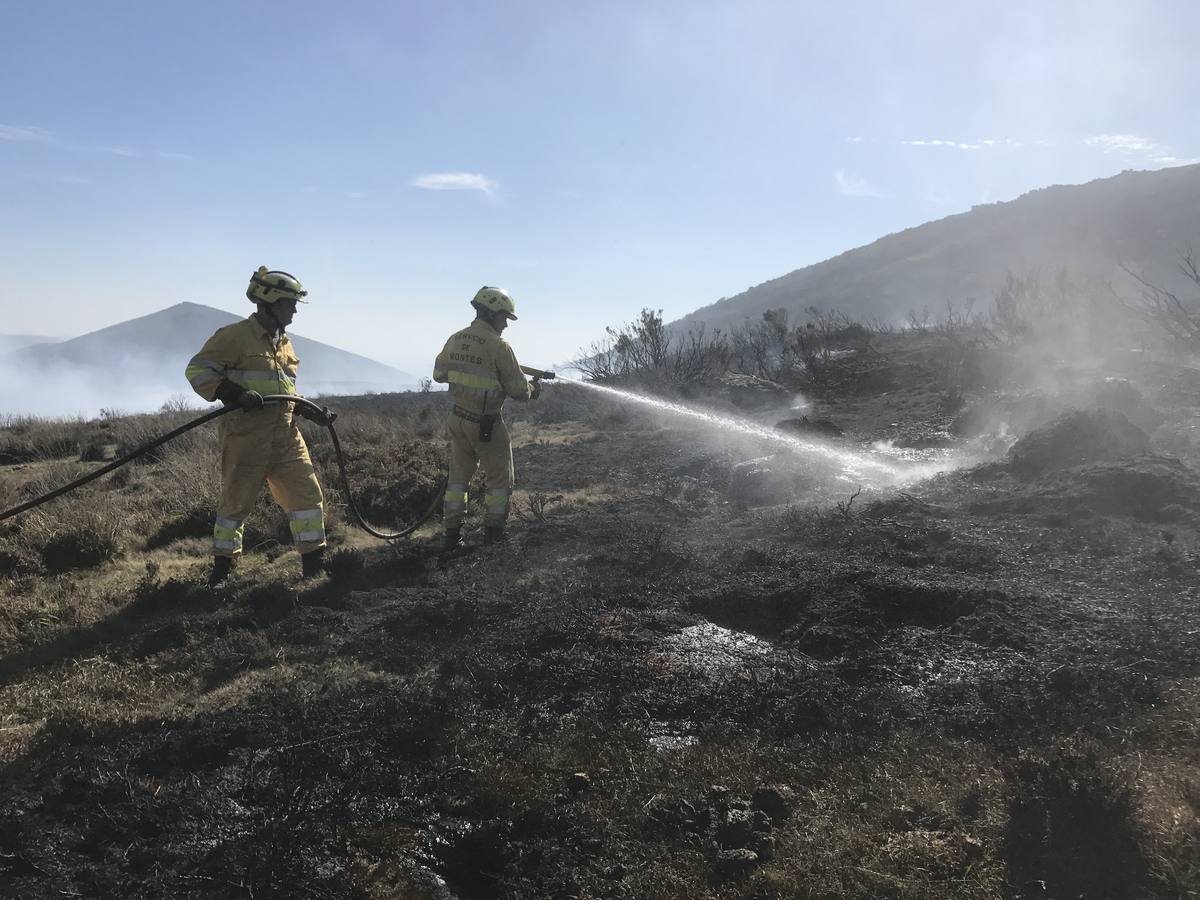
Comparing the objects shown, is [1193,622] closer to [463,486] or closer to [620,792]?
[620,792]

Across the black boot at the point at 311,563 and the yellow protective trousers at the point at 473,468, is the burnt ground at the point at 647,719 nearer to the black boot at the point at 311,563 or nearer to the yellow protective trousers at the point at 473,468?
the black boot at the point at 311,563

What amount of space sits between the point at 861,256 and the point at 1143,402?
66.0m

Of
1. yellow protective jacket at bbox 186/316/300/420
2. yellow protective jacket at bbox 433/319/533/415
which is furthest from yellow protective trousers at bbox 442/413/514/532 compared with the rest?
yellow protective jacket at bbox 186/316/300/420

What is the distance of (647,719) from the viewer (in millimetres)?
2996

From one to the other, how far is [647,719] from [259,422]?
333 cm

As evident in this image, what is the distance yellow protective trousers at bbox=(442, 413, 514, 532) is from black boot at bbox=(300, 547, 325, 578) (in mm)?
1085

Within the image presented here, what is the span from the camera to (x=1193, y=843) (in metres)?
1.96

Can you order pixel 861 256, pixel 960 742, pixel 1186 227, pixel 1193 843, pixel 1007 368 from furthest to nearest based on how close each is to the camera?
pixel 861 256 → pixel 1186 227 → pixel 1007 368 → pixel 960 742 → pixel 1193 843

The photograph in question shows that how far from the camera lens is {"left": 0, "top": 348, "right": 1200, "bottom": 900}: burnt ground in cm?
209

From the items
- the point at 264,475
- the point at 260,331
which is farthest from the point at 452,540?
the point at 260,331

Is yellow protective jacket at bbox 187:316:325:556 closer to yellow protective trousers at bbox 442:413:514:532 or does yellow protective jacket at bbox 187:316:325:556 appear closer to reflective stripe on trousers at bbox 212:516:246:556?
reflective stripe on trousers at bbox 212:516:246:556

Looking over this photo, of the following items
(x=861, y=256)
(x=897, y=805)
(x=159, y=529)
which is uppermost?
(x=861, y=256)

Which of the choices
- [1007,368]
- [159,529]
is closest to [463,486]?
[159,529]

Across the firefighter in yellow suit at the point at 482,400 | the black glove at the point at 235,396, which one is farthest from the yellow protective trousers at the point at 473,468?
the black glove at the point at 235,396
